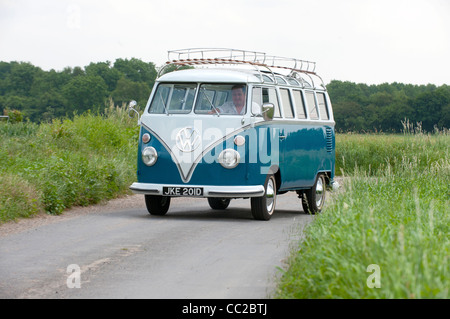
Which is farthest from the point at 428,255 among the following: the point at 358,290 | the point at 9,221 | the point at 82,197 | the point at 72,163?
the point at 72,163

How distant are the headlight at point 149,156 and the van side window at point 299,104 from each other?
3264mm

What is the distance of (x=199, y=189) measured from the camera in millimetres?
13969

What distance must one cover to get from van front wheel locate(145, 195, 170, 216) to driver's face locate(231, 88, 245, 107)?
2.30m

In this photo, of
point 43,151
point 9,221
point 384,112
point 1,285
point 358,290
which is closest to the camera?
point 358,290

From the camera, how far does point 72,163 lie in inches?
696

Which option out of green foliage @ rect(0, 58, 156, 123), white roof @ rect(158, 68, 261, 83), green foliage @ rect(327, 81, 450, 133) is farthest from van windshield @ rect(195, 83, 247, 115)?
green foliage @ rect(327, 81, 450, 133)

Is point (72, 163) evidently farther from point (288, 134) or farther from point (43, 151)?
point (288, 134)

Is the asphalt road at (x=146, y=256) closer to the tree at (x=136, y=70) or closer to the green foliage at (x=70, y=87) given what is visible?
the green foliage at (x=70, y=87)

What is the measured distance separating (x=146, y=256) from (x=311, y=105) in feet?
25.6

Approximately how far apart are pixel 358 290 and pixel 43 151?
15.2m

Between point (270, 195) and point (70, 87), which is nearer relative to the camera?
point (270, 195)

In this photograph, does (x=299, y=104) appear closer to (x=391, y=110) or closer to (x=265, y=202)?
(x=265, y=202)

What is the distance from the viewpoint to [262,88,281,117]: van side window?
589 inches
